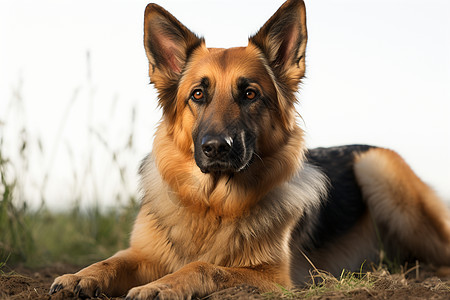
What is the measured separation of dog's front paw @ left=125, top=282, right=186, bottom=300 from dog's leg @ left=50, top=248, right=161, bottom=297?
0.51 m

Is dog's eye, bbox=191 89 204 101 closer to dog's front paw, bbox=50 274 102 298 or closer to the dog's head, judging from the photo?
the dog's head

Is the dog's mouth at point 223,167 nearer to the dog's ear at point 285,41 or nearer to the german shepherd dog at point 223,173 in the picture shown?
the german shepherd dog at point 223,173

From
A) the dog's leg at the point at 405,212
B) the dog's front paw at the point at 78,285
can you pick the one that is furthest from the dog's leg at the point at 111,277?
the dog's leg at the point at 405,212

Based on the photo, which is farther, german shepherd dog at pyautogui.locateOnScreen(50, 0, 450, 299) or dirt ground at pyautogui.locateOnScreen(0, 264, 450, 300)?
german shepherd dog at pyautogui.locateOnScreen(50, 0, 450, 299)

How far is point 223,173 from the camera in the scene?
4215mm

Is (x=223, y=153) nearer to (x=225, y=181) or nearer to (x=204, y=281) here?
(x=225, y=181)

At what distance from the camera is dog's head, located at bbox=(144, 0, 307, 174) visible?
3871mm

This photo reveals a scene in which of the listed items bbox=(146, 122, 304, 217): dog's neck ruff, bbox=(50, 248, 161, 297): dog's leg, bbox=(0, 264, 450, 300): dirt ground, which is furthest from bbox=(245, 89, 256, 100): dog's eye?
bbox=(50, 248, 161, 297): dog's leg

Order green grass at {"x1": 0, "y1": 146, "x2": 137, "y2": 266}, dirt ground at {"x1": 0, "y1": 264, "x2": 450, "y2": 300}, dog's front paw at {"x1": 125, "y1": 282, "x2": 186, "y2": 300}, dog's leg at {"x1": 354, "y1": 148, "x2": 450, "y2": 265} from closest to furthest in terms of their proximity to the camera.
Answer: dog's front paw at {"x1": 125, "y1": 282, "x2": 186, "y2": 300} < dirt ground at {"x1": 0, "y1": 264, "x2": 450, "y2": 300} < green grass at {"x1": 0, "y1": 146, "x2": 137, "y2": 266} < dog's leg at {"x1": 354, "y1": 148, "x2": 450, "y2": 265}

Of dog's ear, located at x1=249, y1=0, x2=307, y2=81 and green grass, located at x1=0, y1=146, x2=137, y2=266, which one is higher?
dog's ear, located at x1=249, y1=0, x2=307, y2=81

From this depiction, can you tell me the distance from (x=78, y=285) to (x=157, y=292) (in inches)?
27.9

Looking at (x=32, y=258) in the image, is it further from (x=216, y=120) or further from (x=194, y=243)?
(x=216, y=120)

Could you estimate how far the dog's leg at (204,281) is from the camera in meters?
3.30

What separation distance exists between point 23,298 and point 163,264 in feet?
3.79
